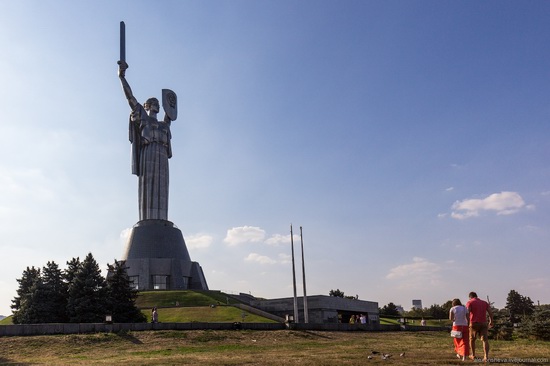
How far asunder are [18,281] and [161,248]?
16.6m

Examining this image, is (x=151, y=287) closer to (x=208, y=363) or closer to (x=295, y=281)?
(x=295, y=281)

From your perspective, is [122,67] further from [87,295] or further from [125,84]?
[87,295]

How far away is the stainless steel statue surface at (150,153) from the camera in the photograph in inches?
2373

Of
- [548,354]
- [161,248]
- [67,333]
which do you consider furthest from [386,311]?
[548,354]

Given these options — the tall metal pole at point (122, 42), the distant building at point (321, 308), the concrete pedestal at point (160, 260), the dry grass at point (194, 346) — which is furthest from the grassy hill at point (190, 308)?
the tall metal pole at point (122, 42)

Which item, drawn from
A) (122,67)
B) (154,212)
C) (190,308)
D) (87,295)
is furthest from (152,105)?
(87,295)

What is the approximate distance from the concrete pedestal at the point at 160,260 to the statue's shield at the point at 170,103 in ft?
44.6

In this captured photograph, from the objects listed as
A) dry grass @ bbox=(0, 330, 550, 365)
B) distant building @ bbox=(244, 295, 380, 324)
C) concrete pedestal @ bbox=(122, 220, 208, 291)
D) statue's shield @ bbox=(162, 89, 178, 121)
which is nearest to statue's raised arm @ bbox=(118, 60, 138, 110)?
statue's shield @ bbox=(162, 89, 178, 121)

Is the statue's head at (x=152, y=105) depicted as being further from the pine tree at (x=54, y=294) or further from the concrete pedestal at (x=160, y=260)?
the pine tree at (x=54, y=294)

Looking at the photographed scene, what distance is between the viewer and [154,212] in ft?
197

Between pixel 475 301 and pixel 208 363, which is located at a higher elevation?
pixel 475 301

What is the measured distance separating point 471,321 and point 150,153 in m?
53.8

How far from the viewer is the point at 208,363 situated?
12383 millimetres

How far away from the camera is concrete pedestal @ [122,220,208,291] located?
55.5 m
